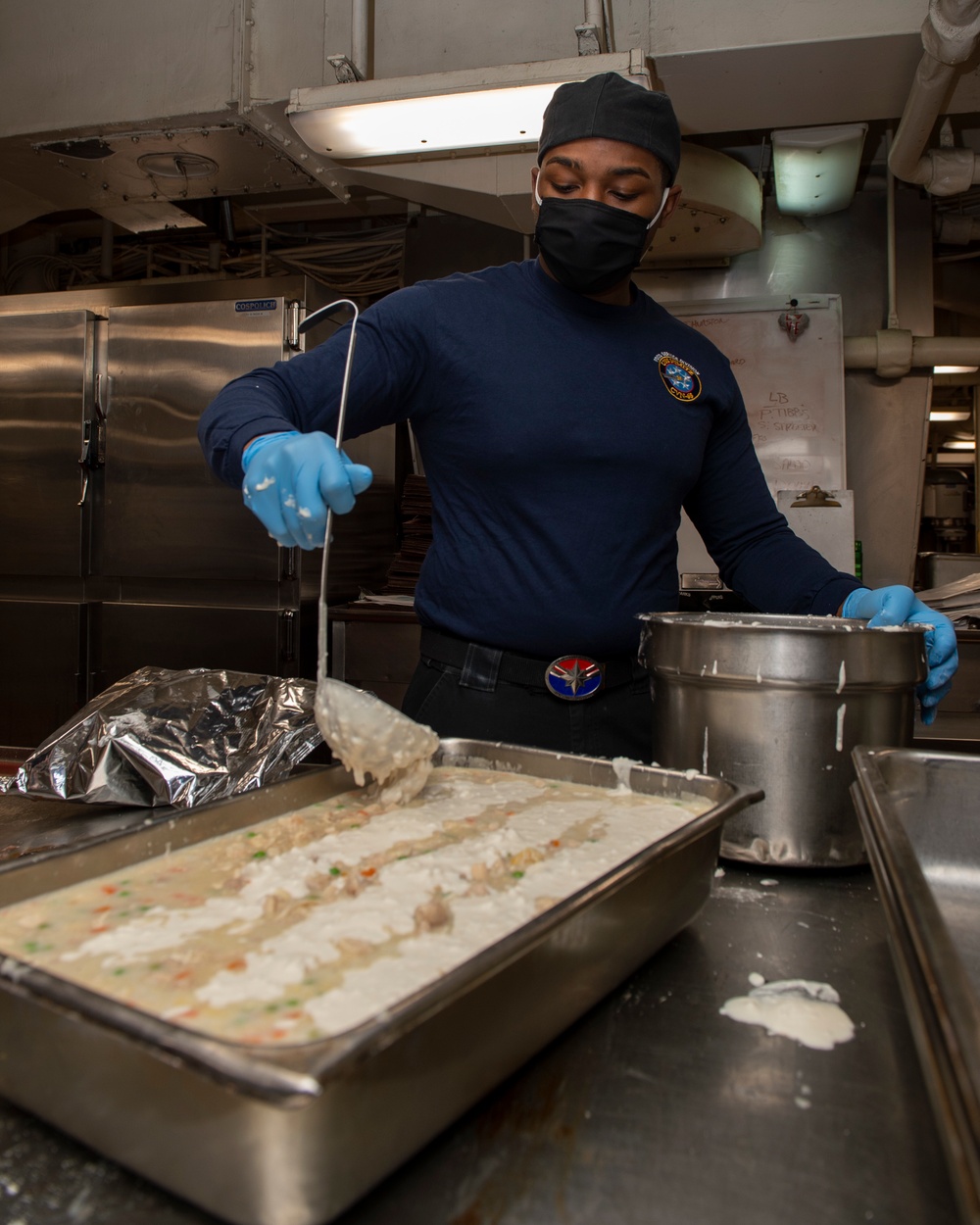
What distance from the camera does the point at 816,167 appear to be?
357 cm

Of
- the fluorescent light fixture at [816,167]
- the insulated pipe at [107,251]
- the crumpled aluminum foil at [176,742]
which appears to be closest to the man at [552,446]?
the crumpled aluminum foil at [176,742]

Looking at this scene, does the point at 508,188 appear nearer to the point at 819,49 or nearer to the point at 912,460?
the point at 819,49

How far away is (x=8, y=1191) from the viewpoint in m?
0.54

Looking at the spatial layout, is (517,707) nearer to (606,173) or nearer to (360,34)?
(606,173)

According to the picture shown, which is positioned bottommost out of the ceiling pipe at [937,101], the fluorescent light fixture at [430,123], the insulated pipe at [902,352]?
the insulated pipe at [902,352]

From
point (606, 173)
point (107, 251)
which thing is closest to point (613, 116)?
point (606, 173)

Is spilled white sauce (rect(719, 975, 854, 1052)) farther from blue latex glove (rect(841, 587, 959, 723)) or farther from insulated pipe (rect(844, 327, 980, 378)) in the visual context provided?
insulated pipe (rect(844, 327, 980, 378))

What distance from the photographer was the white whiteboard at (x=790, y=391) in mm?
3830

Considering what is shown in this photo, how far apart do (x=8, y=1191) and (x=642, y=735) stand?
1175mm

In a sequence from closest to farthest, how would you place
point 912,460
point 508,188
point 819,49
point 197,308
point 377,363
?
point 377,363 < point 819,49 < point 508,188 < point 197,308 < point 912,460

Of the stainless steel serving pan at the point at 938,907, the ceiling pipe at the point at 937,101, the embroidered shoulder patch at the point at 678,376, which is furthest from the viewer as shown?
the ceiling pipe at the point at 937,101

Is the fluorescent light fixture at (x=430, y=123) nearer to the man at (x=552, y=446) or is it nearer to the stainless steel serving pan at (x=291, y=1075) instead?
the man at (x=552, y=446)

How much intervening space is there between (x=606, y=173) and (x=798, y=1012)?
4.28ft

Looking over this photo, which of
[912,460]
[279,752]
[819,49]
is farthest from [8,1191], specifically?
[912,460]
